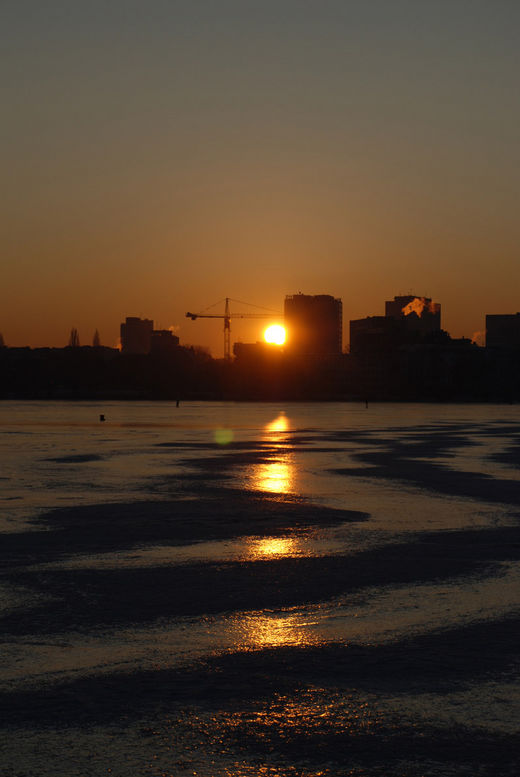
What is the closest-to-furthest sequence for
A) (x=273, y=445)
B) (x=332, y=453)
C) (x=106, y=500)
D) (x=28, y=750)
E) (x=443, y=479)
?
1. (x=28, y=750)
2. (x=106, y=500)
3. (x=443, y=479)
4. (x=332, y=453)
5. (x=273, y=445)

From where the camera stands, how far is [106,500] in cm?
2386

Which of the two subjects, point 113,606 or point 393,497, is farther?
point 393,497

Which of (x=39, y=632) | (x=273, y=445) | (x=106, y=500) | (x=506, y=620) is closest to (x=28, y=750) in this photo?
(x=39, y=632)

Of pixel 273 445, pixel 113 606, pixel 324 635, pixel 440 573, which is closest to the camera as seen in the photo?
pixel 324 635

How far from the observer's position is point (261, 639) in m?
10.3

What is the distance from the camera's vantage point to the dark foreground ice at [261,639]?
7141mm

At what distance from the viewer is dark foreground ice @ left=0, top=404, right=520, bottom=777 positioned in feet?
23.4

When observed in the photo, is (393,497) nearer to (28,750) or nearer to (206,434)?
(28,750)

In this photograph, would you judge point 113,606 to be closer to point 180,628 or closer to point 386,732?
point 180,628

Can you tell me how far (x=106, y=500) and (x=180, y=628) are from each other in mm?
13380

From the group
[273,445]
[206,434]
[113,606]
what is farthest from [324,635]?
[206,434]

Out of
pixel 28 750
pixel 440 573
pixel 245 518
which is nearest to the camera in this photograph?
pixel 28 750

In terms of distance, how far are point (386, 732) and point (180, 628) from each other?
376 cm

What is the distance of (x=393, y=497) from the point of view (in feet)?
81.3
